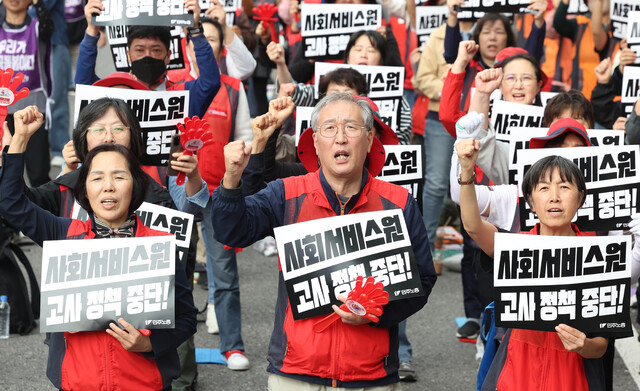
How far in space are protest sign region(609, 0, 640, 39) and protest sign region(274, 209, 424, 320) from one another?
5258 mm

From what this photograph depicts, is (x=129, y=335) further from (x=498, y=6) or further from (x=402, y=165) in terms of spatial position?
(x=498, y=6)

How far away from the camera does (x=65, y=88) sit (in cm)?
1269

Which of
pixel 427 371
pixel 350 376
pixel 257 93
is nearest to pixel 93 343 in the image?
pixel 350 376

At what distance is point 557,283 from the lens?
13.8 ft

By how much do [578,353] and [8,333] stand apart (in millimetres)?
4885

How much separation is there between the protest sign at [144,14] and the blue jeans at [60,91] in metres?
6.14

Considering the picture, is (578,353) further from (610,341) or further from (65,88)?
(65,88)

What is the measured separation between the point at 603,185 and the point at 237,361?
311 centimetres

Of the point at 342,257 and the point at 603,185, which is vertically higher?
the point at 603,185

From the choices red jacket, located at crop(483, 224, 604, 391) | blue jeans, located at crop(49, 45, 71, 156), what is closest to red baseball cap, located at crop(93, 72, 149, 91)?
red jacket, located at crop(483, 224, 604, 391)

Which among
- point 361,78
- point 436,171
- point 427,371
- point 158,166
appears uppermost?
point 361,78

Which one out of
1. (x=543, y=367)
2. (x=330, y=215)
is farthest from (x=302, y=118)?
(x=543, y=367)

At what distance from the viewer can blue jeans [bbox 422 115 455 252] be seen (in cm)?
921

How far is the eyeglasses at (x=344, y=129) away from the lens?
4316 mm
